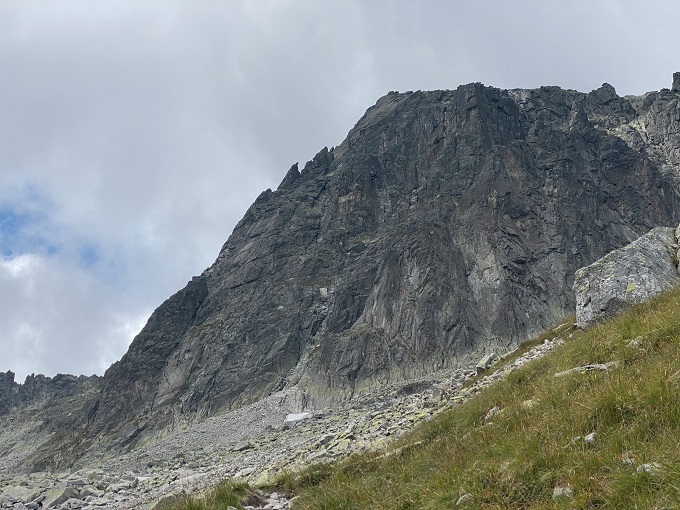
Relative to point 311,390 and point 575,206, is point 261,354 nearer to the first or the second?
point 311,390

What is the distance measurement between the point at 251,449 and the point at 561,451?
42.1 meters

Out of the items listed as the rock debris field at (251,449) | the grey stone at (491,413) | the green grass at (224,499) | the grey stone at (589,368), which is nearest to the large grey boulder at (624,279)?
the rock debris field at (251,449)

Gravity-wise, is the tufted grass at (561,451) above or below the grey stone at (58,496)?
below

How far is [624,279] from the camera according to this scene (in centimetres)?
1748

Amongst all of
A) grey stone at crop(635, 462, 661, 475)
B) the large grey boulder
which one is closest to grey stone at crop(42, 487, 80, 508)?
the large grey boulder

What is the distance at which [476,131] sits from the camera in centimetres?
13162

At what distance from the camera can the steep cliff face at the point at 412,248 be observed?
9088cm

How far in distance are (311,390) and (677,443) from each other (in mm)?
81070

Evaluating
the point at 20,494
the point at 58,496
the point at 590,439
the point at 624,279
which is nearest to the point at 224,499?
the point at 590,439

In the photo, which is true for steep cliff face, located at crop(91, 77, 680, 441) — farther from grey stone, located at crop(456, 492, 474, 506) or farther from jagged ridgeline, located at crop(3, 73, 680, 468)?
grey stone, located at crop(456, 492, 474, 506)

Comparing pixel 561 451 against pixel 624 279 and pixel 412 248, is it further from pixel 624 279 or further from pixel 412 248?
pixel 412 248

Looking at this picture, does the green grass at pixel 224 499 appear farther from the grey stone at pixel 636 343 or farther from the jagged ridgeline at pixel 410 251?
the jagged ridgeline at pixel 410 251

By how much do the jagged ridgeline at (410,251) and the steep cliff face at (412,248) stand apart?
387 mm

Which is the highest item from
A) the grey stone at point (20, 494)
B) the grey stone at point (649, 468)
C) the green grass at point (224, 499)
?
the grey stone at point (20, 494)
